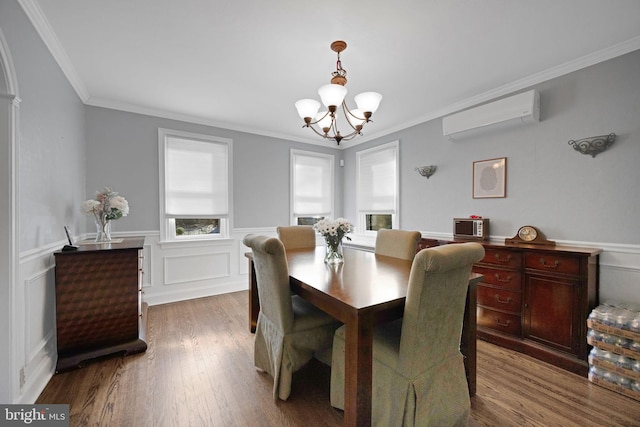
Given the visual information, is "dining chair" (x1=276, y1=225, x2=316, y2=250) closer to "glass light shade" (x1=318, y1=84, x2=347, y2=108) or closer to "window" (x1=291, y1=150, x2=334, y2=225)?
"window" (x1=291, y1=150, x2=334, y2=225)

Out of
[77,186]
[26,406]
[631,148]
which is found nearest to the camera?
[26,406]

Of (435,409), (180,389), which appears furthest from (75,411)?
(435,409)

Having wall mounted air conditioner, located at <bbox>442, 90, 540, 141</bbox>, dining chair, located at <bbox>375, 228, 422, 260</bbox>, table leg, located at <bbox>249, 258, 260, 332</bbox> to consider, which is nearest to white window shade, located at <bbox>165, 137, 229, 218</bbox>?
table leg, located at <bbox>249, 258, 260, 332</bbox>

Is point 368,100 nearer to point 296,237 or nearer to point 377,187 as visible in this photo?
point 296,237

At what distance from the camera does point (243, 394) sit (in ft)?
6.01

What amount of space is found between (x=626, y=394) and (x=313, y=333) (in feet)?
7.14

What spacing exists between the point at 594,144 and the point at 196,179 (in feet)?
14.4

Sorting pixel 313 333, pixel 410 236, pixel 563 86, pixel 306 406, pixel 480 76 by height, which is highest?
pixel 480 76

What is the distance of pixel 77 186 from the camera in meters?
2.85

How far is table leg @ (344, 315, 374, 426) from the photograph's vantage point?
125cm

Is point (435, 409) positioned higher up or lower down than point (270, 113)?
lower down

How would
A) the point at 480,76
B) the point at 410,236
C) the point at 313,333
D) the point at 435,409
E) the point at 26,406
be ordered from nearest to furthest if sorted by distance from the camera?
1. the point at 435,409
2. the point at 26,406
3. the point at 313,333
4. the point at 410,236
5. the point at 480,76

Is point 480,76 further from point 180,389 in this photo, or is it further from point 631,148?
point 180,389

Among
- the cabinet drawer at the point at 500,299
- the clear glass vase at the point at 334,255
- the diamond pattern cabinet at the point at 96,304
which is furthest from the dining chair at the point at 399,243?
the diamond pattern cabinet at the point at 96,304
